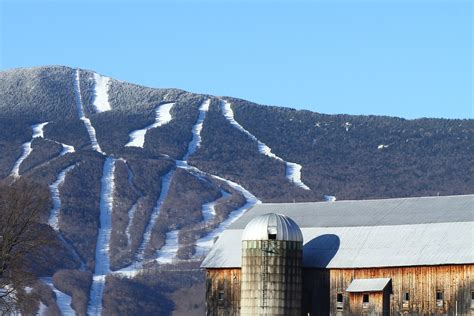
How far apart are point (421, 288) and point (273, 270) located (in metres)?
8.16

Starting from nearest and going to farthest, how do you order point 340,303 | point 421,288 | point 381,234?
point 421,288, point 340,303, point 381,234

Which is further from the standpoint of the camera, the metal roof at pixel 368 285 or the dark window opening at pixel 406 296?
the metal roof at pixel 368 285

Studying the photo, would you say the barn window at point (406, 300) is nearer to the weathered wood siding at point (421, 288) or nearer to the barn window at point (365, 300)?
the weathered wood siding at point (421, 288)

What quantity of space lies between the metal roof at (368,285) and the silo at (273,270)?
10.1 feet

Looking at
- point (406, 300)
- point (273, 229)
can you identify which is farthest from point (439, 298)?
Answer: point (273, 229)

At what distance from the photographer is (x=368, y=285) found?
6738cm

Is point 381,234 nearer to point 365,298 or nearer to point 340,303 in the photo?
point 365,298

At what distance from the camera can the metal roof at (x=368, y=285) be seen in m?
66.8

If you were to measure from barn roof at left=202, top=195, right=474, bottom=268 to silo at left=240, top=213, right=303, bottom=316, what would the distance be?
164cm

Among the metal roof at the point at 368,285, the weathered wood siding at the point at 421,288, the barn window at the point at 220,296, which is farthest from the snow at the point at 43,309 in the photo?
the metal roof at the point at 368,285

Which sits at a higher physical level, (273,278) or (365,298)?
(273,278)

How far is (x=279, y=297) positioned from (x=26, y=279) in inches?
616

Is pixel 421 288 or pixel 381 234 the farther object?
pixel 381 234

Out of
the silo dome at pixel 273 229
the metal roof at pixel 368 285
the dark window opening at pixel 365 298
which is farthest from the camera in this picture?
the silo dome at pixel 273 229
